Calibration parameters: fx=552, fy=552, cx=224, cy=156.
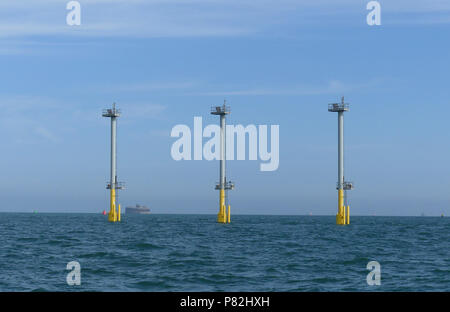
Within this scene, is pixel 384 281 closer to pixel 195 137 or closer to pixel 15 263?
pixel 15 263

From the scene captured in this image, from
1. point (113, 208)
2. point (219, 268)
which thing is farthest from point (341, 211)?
point (219, 268)

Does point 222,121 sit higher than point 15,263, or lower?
higher

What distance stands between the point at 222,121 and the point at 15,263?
2466 inches

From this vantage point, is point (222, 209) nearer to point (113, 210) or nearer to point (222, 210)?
point (222, 210)

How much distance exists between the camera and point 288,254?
41594mm
